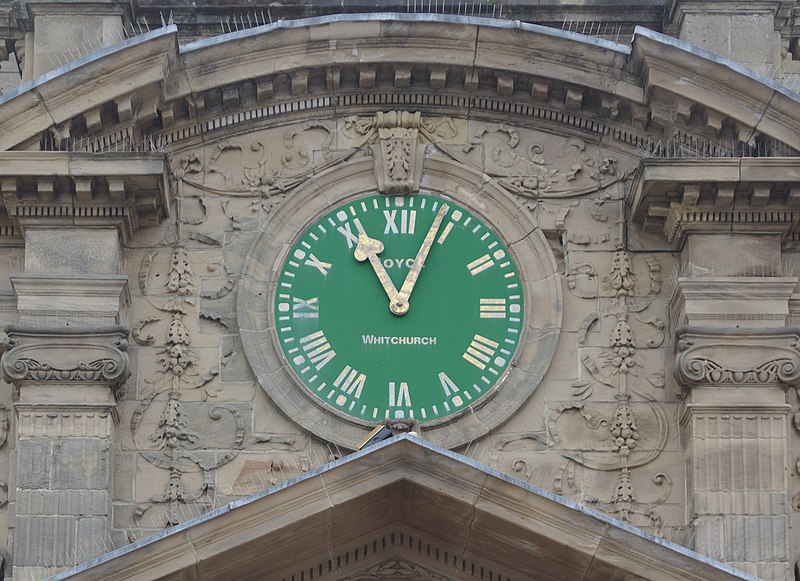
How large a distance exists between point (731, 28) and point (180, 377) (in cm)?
604

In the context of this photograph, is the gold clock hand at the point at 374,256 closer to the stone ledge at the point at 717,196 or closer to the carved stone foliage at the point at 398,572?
the stone ledge at the point at 717,196

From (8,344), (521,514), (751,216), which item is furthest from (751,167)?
(8,344)

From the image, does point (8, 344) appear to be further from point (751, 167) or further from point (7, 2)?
point (751, 167)

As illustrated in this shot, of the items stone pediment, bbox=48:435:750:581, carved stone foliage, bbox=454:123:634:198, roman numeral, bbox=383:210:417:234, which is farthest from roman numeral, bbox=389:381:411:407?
stone pediment, bbox=48:435:750:581

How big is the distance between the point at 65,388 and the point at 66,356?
0.92 feet

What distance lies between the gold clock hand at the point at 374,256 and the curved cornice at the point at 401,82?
136 centimetres

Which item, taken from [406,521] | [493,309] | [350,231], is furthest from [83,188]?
[406,521]

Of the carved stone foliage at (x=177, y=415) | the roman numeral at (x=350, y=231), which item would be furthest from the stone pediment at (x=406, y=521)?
the roman numeral at (x=350, y=231)

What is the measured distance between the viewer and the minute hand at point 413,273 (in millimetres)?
26094

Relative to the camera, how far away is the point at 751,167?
26016 millimetres

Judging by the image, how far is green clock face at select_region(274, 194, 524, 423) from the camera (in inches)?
1021

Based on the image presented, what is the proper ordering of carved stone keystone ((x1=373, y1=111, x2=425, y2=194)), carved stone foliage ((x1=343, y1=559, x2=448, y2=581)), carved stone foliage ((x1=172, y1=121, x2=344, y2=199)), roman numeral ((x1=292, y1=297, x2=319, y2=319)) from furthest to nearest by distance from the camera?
carved stone foliage ((x1=172, y1=121, x2=344, y2=199)) → carved stone keystone ((x1=373, y1=111, x2=425, y2=194)) → roman numeral ((x1=292, y1=297, x2=319, y2=319)) → carved stone foliage ((x1=343, y1=559, x2=448, y2=581))

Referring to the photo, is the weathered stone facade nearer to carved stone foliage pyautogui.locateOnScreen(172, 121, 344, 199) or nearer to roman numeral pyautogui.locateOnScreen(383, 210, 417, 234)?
carved stone foliage pyautogui.locateOnScreen(172, 121, 344, 199)

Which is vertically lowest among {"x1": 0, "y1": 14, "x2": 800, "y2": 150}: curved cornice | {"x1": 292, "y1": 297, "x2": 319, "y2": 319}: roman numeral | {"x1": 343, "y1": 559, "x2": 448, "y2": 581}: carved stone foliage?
{"x1": 343, "y1": 559, "x2": 448, "y2": 581}: carved stone foliage
